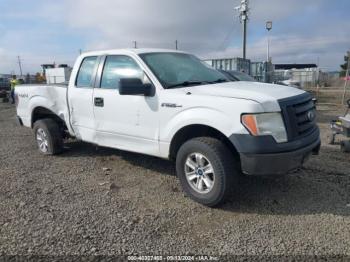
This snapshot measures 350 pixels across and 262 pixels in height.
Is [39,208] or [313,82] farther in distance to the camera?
[313,82]

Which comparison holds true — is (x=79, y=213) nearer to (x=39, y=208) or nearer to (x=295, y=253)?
(x=39, y=208)

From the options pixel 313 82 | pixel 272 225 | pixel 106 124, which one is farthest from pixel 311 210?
pixel 313 82

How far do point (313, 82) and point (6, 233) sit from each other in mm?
35877

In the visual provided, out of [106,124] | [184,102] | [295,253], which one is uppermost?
[184,102]

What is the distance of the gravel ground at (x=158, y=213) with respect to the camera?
3.22m

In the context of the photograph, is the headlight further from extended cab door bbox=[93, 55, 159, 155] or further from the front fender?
extended cab door bbox=[93, 55, 159, 155]

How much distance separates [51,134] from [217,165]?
3.68 m

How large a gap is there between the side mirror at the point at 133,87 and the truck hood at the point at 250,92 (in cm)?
50

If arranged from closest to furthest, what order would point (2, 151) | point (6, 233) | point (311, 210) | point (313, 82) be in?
point (6, 233) < point (311, 210) < point (2, 151) < point (313, 82)

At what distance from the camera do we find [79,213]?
12.9 feet

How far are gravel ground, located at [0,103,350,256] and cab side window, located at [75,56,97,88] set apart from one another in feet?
4.66

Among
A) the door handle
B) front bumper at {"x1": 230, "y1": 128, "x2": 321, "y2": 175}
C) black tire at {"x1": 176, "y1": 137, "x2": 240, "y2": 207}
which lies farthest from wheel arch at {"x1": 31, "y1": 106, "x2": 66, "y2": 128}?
front bumper at {"x1": 230, "y1": 128, "x2": 321, "y2": 175}

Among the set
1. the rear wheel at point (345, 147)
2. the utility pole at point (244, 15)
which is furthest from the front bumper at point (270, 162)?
the utility pole at point (244, 15)

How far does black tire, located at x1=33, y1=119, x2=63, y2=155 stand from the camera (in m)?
6.24
